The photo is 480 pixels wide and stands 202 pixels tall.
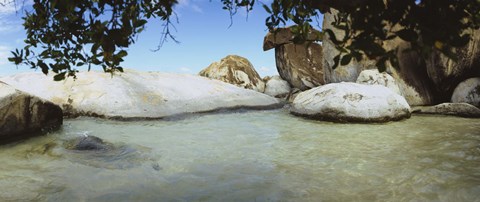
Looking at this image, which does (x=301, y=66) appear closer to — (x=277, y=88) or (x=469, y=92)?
(x=277, y=88)

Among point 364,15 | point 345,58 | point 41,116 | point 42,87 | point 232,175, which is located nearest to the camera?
point 345,58

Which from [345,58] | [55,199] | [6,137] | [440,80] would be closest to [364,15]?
[345,58]

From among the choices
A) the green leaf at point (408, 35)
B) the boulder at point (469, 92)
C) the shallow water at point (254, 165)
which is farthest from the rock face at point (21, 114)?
the boulder at point (469, 92)

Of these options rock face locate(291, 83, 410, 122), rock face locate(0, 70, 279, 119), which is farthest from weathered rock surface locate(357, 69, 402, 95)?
rock face locate(0, 70, 279, 119)

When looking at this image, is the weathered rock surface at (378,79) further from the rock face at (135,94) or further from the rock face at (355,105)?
the rock face at (135,94)

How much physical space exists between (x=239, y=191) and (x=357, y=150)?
8.20ft

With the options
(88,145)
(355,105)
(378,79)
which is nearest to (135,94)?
(88,145)

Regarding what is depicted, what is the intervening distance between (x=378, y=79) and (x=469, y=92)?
2.51 metres

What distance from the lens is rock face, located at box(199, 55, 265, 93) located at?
18328 mm

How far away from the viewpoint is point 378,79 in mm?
11078

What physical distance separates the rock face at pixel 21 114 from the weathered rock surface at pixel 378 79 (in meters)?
8.83

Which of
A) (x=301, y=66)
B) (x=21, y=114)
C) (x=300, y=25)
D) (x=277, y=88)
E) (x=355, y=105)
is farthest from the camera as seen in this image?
(x=277, y=88)

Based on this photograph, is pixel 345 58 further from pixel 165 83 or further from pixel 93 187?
pixel 165 83

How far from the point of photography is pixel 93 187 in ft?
12.4
